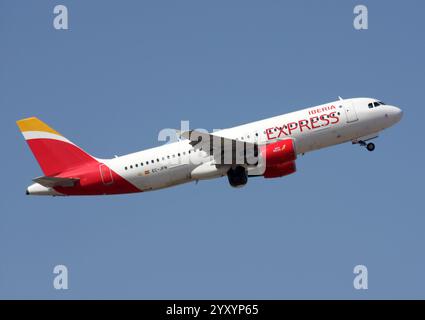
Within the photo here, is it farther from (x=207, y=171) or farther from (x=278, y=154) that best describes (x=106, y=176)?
(x=278, y=154)

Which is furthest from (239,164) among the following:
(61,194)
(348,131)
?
(61,194)

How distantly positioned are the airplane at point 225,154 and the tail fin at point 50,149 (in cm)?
8

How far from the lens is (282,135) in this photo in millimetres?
68875

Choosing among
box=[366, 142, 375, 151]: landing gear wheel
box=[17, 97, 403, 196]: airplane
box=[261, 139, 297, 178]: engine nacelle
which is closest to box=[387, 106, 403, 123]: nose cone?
box=[17, 97, 403, 196]: airplane

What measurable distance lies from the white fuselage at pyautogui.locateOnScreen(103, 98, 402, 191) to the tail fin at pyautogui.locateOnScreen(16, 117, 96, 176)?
3422mm

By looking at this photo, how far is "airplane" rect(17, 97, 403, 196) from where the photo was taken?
226 ft

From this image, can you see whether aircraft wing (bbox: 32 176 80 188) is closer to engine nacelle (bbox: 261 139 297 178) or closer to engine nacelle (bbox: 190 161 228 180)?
engine nacelle (bbox: 190 161 228 180)

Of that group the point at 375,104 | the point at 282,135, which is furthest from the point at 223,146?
the point at 375,104

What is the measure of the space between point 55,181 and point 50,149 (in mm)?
3687

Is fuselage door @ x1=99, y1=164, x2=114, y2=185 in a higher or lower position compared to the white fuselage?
lower

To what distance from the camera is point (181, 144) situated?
233ft

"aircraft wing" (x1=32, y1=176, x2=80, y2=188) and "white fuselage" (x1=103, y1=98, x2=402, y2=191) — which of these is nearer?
"white fuselage" (x1=103, y1=98, x2=402, y2=191)

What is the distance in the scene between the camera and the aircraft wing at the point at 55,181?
231ft

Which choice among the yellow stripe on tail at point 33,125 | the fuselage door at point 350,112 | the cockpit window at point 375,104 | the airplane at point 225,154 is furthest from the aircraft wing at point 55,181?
the cockpit window at point 375,104
